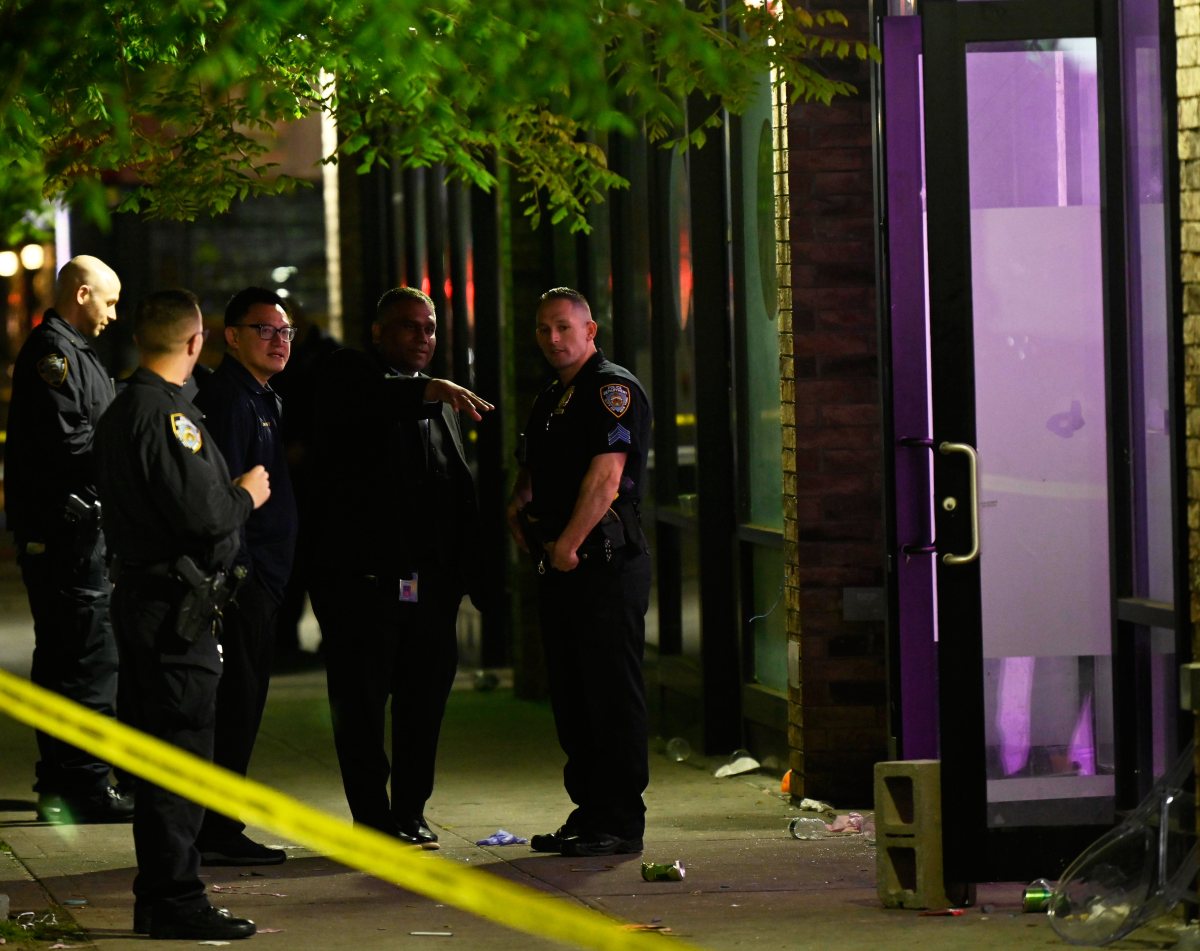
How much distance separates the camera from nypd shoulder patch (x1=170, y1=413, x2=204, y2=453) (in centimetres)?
698

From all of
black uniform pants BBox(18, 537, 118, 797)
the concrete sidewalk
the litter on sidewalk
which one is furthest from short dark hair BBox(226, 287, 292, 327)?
the litter on sidewalk

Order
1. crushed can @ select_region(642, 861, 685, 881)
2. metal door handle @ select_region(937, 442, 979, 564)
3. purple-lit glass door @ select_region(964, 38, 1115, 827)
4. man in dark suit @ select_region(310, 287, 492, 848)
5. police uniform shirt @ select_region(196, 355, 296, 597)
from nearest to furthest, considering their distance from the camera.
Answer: metal door handle @ select_region(937, 442, 979, 564) < purple-lit glass door @ select_region(964, 38, 1115, 827) < crushed can @ select_region(642, 861, 685, 881) < police uniform shirt @ select_region(196, 355, 296, 597) < man in dark suit @ select_region(310, 287, 492, 848)

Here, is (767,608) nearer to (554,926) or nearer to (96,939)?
(96,939)

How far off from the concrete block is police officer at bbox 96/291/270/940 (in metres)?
1.92

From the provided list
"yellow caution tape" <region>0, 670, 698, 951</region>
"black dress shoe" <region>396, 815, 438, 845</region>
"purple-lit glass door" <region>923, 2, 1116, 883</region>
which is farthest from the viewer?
"black dress shoe" <region>396, 815, 438, 845</region>

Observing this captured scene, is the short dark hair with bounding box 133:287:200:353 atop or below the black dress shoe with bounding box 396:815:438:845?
atop

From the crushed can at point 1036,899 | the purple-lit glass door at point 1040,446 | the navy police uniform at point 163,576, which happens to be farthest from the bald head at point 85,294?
the crushed can at point 1036,899

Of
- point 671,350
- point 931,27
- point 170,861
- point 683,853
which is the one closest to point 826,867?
point 683,853

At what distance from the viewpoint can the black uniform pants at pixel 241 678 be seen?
326 inches

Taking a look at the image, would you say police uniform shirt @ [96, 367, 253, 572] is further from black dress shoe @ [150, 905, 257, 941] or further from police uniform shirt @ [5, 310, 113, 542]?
police uniform shirt @ [5, 310, 113, 542]

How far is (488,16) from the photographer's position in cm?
633

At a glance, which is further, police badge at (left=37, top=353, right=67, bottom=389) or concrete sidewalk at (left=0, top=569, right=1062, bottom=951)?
police badge at (left=37, top=353, right=67, bottom=389)

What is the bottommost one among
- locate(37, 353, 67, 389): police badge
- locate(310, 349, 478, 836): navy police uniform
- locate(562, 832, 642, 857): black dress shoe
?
locate(562, 832, 642, 857): black dress shoe

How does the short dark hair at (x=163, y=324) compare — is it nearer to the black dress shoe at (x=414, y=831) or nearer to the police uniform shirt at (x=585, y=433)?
the police uniform shirt at (x=585, y=433)
